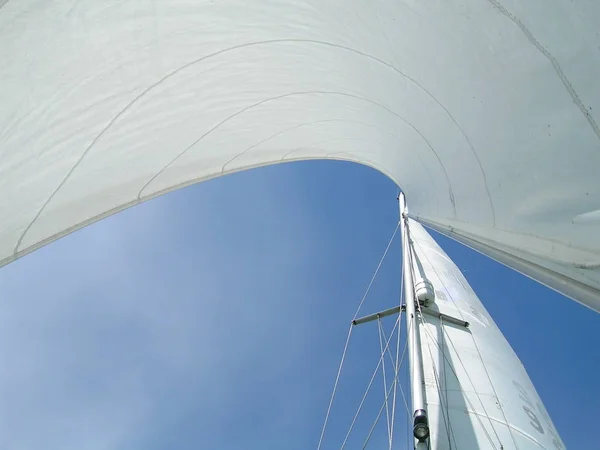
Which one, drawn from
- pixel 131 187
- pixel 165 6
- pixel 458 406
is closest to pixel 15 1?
pixel 165 6

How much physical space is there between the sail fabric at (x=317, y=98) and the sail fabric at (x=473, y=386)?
8.59 feet

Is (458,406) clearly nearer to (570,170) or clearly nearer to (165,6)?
(570,170)

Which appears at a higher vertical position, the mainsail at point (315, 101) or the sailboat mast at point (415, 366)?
the mainsail at point (315, 101)

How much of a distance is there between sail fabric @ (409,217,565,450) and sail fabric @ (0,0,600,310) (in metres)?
2.62

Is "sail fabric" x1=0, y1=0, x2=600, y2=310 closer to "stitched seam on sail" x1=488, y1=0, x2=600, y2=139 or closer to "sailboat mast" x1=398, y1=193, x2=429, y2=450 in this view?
"stitched seam on sail" x1=488, y1=0, x2=600, y2=139

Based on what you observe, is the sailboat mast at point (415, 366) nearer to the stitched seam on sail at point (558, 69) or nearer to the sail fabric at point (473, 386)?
the sail fabric at point (473, 386)

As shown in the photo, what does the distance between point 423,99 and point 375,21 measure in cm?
53

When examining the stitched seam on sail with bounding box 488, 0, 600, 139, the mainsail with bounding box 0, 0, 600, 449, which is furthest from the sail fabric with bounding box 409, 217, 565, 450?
the stitched seam on sail with bounding box 488, 0, 600, 139

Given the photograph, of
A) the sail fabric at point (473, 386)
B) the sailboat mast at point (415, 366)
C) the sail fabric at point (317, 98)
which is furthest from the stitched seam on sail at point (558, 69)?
the sail fabric at point (473, 386)

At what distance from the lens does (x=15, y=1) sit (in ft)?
4.01

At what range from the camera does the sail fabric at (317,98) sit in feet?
3.98

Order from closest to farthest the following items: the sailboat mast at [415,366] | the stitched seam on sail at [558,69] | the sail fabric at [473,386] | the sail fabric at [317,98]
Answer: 1. the stitched seam on sail at [558,69]
2. the sail fabric at [317,98]
3. the sailboat mast at [415,366]
4. the sail fabric at [473,386]

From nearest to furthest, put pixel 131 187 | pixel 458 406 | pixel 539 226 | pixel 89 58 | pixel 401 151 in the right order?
pixel 539 226 → pixel 89 58 → pixel 131 187 → pixel 401 151 → pixel 458 406

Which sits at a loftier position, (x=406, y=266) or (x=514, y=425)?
(x=406, y=266)
